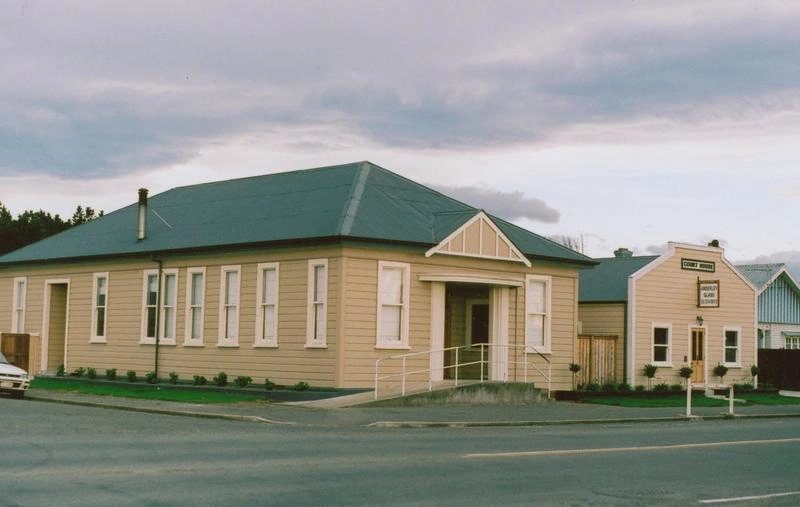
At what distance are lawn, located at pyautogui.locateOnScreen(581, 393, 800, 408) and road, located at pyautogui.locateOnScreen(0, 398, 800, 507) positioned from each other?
35.4ft

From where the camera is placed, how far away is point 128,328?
3519 cm

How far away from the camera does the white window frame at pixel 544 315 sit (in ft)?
110

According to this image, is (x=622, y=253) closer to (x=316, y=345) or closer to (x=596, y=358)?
(x=596, y=358)

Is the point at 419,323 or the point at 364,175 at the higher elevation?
the point at 364,175

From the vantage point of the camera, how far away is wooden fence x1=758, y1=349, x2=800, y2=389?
44.7 metres

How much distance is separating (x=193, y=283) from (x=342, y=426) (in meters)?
12.4

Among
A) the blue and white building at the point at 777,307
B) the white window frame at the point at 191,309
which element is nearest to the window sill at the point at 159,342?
the white window frame at the point at 191,309

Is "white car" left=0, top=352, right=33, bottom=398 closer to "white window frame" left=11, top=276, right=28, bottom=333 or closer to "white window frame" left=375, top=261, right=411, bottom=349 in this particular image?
"white window frame" left=375, top=261, right=411, bottom=349

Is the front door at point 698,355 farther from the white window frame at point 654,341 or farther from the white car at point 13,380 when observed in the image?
the white car at point 13,380

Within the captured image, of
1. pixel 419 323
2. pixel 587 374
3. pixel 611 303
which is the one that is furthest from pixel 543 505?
pixel 611 303

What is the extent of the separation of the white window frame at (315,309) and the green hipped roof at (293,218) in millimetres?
822

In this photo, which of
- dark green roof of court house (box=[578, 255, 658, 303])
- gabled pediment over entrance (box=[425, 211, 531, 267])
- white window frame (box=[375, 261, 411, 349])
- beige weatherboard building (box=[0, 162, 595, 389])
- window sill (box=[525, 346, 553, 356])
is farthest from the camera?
dark green roof of court house (box=[578, 255, 658, 303])

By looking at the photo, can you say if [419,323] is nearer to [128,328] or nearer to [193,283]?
[193,283]

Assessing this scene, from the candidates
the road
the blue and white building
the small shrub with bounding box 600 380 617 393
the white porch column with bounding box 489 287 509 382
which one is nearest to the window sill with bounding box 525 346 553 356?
the white porch column with bounding box 489 287 509 382
